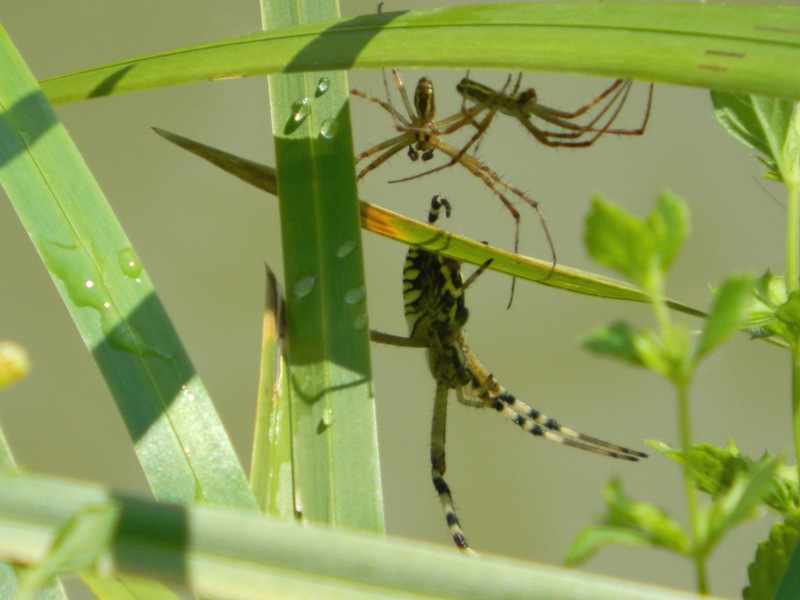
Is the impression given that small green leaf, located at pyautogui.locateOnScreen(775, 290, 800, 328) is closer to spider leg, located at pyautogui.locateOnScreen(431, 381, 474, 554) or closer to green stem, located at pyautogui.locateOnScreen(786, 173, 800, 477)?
green stem, located at pyautogui.locateOnScreen(786, 173, 800, 477)

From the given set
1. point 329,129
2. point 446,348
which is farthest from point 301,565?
point 446,348

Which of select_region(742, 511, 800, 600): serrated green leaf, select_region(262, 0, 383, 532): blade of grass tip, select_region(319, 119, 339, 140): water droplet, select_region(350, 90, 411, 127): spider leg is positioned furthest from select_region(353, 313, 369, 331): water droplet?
select_region(350, 90, 411, 127): spider leg

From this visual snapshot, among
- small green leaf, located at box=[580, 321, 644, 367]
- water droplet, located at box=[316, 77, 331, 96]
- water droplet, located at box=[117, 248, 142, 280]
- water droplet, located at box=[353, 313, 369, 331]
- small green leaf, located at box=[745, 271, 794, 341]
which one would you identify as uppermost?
small green leaf, located at box=[580, 321, 644, 367]

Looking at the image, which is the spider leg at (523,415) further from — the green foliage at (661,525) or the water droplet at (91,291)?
the green foliage at (661,525)

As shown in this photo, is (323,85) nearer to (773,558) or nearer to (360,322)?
(360,322)

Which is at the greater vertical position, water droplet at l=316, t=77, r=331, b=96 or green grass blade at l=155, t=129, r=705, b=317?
water droplet at l=316, t=77, r=331, b=96

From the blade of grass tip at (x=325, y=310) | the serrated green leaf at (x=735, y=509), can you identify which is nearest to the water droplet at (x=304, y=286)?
the blade of grass tip at (x=325, y=310)

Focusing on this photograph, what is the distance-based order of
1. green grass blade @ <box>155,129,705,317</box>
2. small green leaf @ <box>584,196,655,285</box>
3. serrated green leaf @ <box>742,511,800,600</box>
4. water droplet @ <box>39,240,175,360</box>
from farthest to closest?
green grass blade @ <box>155,129,705,317</box> < water droplet @ <box>39,240,175,360</box> < serrated green leaf @ <box>742,511,800,600</box> < small green leaf @ <box>584,196,655,285</box>
